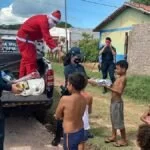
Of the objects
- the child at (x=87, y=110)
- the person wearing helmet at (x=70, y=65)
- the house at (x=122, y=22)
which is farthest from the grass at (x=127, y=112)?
the house at (x=122, y=22)

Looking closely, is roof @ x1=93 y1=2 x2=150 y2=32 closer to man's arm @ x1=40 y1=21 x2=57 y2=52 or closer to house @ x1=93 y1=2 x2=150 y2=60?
house @ x1=93 y1=2 x2=150 y2=60

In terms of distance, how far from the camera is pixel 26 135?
7754 millimetres

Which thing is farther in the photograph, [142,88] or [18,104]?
[142,88]

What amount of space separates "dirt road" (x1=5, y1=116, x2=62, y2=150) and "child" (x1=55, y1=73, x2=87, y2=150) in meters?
1.91

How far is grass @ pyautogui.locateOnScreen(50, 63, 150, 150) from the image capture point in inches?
277

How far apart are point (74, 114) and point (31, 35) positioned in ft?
12.2

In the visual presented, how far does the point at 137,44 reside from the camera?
16422mm

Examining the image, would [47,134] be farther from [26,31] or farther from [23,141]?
[26,31]

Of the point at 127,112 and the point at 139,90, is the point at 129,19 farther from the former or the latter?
the point at 127,112

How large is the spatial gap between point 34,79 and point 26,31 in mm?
1368

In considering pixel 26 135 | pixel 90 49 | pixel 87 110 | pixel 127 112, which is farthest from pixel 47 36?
pixel 90 49

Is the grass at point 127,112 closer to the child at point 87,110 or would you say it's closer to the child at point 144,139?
the child at point 87,110

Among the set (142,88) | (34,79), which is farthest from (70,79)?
(142,88)

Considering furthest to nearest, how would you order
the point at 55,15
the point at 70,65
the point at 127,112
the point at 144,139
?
1. the point at 127,112
2. the point at 55,15
3. the point at 70,65
4. the point at 144,139
